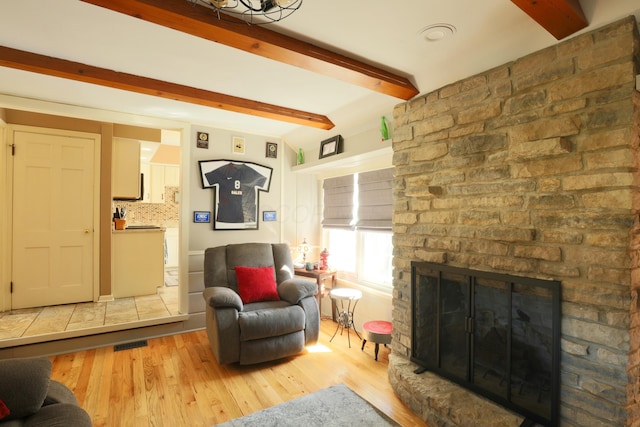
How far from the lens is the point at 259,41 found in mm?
1803

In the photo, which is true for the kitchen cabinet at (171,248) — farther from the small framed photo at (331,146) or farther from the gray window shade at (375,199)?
the gray window shade at (375,199)

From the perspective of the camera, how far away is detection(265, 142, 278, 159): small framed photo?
4.21 m

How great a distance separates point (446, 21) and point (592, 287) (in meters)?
1.56

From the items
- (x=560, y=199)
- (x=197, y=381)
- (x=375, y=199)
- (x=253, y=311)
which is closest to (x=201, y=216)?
(x=253, y=311)

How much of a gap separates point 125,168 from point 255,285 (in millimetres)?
2658

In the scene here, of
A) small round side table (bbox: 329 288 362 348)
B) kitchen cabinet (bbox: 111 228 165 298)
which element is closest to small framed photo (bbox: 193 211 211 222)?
kitchen cabinet (bbox: 111 228 165 298)

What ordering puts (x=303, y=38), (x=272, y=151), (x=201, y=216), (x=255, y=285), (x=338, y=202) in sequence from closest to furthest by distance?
1. (x=303, y=38)
2. (x=255, y=285)
3. (x=201, y=216)
4. (x=338, y=202)
5. (x=272, y=151)

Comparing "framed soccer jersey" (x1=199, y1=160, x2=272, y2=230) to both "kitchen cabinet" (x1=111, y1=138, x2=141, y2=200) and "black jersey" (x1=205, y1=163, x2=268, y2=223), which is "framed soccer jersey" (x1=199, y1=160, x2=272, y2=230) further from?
"kitchen cabinet" (x1=111, y1=138, x2=141, y2=200)

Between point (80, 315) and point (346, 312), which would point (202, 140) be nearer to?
point (80, 315)

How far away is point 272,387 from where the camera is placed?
251cm

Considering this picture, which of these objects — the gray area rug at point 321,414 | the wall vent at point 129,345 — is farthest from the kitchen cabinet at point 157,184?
the gray area rug at point 321,414

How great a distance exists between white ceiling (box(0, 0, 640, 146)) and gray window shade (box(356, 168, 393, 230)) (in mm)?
736

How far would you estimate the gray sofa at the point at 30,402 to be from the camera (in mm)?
1402

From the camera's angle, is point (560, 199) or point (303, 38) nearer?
point (560, 199)
